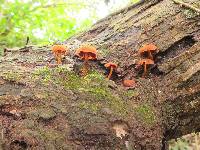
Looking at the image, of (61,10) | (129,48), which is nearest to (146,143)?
(129,48)

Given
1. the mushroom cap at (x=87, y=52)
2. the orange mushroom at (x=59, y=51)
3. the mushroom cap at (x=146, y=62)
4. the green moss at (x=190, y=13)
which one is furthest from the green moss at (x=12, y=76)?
the green moss at (x=190, y=13)

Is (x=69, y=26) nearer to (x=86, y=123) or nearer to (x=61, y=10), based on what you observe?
(x=61, y=10)

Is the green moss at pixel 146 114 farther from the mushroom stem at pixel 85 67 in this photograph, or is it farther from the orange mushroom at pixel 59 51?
the orange mushroom at pixel 59 51

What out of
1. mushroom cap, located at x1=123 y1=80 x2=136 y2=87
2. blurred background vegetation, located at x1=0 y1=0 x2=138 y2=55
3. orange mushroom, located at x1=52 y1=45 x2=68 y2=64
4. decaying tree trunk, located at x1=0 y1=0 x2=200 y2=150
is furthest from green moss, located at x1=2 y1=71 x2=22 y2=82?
blurred background vegetation, located at x1=0 y1=0 x2=138 y2=55

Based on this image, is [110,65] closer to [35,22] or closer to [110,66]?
[110,66]

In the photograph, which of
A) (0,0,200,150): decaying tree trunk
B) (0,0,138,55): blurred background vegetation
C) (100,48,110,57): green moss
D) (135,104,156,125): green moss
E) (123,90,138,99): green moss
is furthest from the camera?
(0,0,138,55): blurred background vegetation

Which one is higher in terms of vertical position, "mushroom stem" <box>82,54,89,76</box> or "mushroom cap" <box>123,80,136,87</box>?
"mushroom stem" <box>82,54,89,76</box>

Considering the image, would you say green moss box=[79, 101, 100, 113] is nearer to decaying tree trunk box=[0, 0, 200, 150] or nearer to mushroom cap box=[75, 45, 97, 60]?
decaying tree trunk box=[0, 0, 200, 150]
